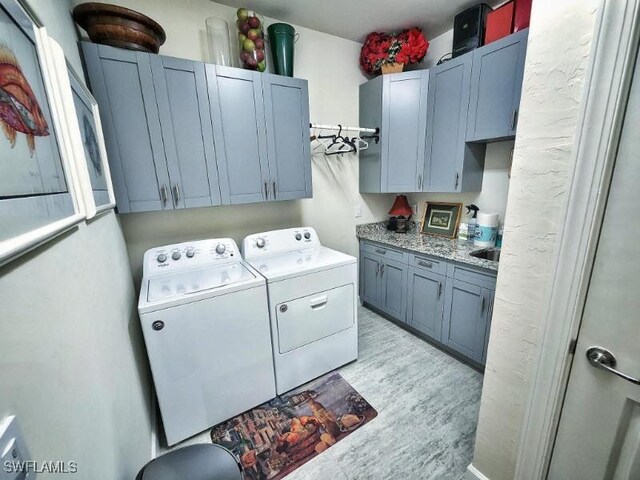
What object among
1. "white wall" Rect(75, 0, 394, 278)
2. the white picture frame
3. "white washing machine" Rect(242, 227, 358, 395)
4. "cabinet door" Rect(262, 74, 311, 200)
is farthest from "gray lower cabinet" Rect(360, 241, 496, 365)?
the white picture frame

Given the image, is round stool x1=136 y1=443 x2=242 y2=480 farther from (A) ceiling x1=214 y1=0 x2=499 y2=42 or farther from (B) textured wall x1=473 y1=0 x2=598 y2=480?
(A) ceiling x1=214 y1=0 x2=499 y2=42

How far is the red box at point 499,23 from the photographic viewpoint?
1778mm

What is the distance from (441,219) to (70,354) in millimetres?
2780

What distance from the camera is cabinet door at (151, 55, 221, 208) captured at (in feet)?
5.27

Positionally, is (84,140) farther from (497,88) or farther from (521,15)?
(521,15)

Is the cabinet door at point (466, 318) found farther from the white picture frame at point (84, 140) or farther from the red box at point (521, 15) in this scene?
the white picture frame at point (84, 140)

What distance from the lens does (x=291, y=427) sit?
165 centimetres

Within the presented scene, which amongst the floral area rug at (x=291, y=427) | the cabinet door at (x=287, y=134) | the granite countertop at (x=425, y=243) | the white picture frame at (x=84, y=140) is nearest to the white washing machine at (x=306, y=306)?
the floral area rug at (x=291, y=427)

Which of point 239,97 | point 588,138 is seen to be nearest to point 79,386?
point 588,138

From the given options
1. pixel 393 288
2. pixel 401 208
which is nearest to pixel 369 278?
pixel 393 288

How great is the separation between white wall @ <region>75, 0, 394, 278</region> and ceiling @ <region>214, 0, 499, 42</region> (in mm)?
139

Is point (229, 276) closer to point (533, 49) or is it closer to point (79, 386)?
point (79, 386)

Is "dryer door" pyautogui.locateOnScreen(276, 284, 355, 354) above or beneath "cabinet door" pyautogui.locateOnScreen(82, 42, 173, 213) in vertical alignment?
beneath

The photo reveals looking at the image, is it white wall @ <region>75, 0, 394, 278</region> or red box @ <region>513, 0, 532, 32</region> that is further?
white wall @ <region>75, 0, 394, 278</region>
